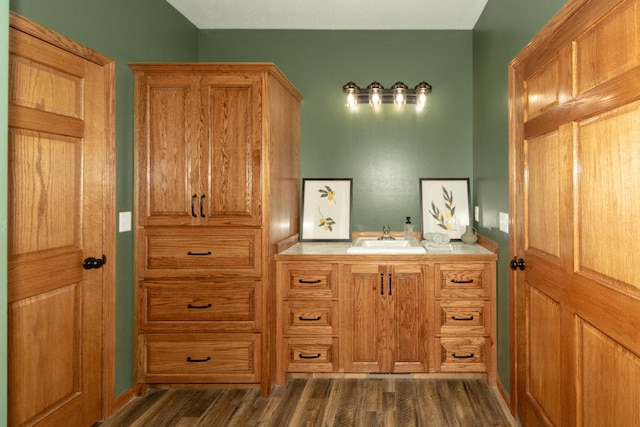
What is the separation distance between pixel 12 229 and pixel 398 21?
2.97 meters

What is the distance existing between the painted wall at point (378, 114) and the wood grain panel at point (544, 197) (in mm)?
1332

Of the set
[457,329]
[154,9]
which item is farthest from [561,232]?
[154,9]

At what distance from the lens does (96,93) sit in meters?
2.44

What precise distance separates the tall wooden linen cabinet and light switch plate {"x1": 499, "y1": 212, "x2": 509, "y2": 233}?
1.46 m

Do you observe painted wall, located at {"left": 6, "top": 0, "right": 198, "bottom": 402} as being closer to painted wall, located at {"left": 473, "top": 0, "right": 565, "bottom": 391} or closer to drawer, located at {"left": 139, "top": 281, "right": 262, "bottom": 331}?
Answer: drawer, located at {"left": 139, "top": 281, "right": 262, "bottom": 331}

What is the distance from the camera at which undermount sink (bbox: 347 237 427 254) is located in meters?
2.97

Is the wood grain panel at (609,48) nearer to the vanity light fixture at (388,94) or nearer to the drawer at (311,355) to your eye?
the vanity light fixture at (388,94)

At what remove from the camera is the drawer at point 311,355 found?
2965 mm

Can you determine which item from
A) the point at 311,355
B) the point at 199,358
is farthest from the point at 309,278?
the point at 199,358

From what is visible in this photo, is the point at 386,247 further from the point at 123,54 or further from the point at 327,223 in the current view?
the point at 123,54

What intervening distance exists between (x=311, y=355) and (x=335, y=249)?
75cm

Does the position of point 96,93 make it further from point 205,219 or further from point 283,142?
point 283,142

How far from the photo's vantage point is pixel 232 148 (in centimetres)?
280

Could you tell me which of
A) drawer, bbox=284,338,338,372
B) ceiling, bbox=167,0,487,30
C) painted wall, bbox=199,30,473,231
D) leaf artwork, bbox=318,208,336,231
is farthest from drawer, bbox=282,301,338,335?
ceiling, bbox=167,0,487,30
